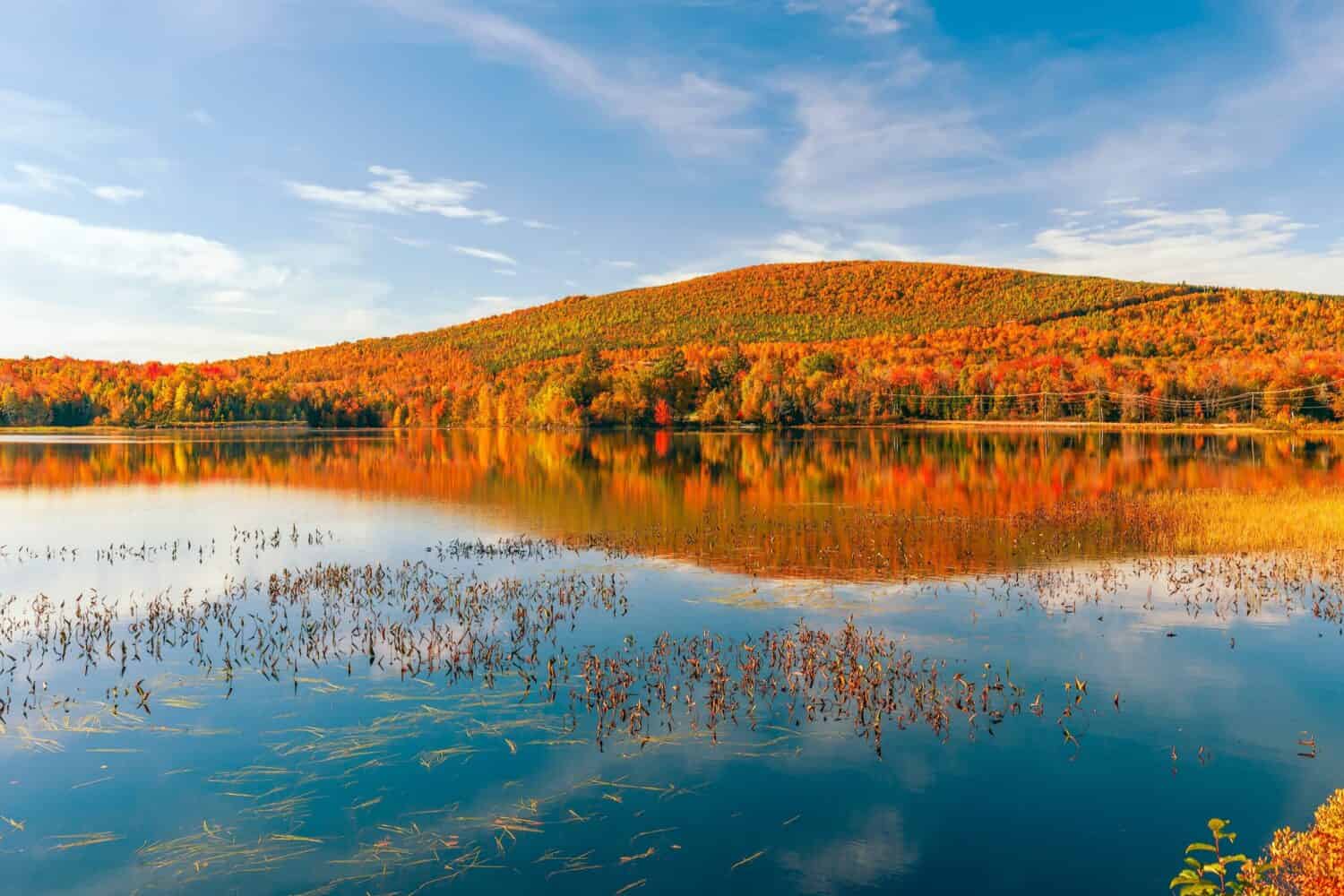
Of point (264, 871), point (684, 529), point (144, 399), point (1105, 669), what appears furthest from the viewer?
point (144, 399)

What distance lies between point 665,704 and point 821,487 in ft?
107

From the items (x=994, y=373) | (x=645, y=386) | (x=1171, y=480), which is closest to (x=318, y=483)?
(x=1171, y=480)

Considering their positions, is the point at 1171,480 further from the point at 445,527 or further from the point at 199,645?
the point at 199,645

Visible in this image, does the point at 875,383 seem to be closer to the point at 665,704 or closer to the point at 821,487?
the point at 821,487

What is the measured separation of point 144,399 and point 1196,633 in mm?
190414

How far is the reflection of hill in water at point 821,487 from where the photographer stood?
26250mm

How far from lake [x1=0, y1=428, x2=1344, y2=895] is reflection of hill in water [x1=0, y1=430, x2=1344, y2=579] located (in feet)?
1.66

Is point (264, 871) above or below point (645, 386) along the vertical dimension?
below

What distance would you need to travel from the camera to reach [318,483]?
48.0 meters

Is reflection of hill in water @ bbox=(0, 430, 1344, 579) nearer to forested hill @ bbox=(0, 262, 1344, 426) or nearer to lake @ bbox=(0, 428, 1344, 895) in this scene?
lake @ bbox=(0, 428, 1344, 895)

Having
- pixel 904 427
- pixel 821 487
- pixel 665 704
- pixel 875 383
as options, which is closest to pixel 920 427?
pixel 904 427

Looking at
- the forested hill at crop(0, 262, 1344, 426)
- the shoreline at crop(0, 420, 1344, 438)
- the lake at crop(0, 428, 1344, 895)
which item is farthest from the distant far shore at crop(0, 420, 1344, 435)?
the lake at crop(0, 428, 1344, 895)

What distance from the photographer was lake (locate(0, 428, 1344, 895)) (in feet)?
29.8

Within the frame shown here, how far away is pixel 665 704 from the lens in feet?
42.3
